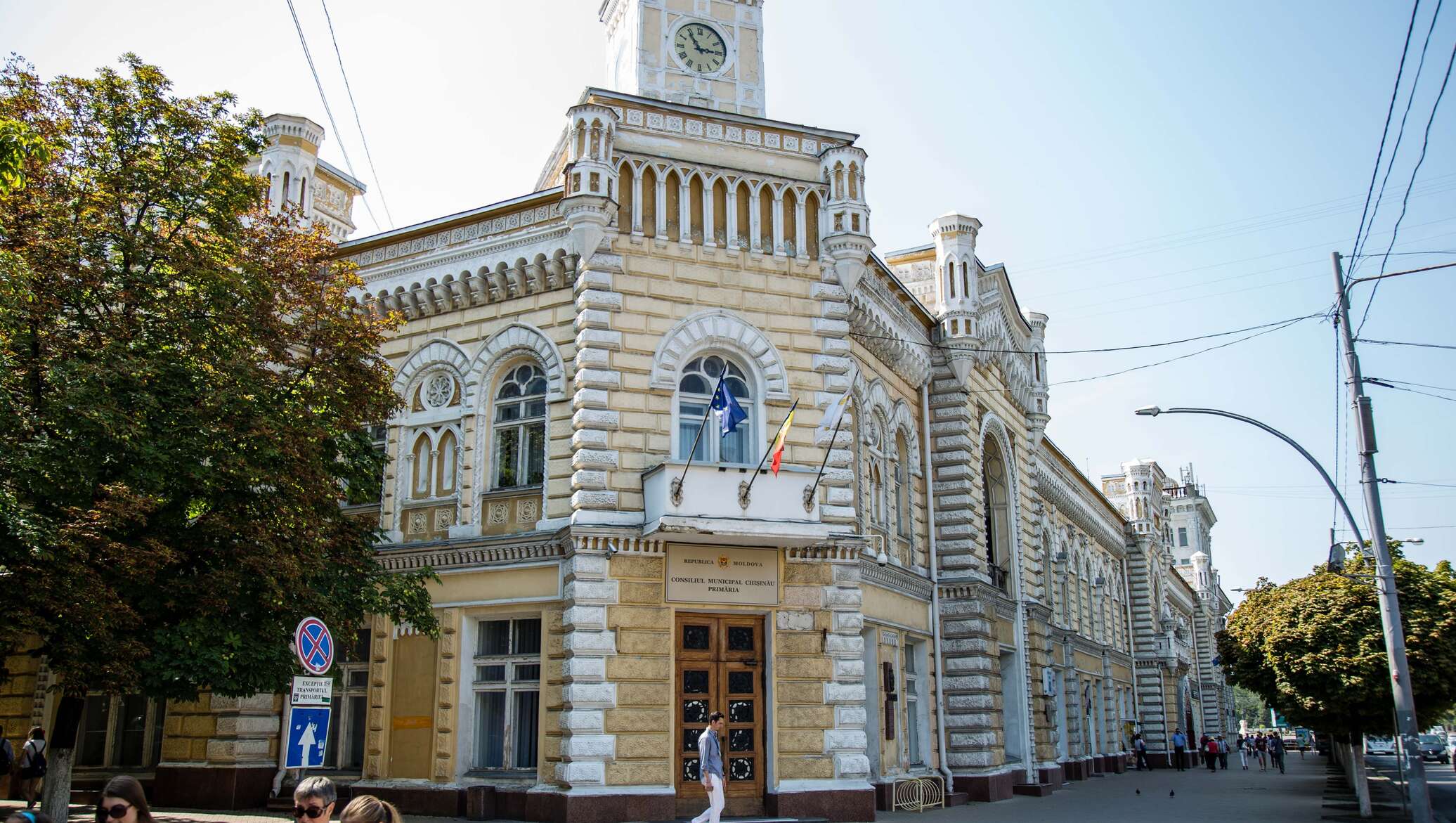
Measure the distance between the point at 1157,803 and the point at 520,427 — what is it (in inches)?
703

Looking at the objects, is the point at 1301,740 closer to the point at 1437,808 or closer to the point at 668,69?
the point at 1437,808

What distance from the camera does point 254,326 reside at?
16.7m

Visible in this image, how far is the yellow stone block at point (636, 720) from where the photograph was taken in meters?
18.9

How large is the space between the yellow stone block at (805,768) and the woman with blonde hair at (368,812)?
1460 centimetres

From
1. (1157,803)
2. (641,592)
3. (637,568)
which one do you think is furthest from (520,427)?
(1157,803)

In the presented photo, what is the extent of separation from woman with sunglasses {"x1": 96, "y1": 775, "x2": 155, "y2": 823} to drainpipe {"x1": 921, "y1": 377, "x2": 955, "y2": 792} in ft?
69.7

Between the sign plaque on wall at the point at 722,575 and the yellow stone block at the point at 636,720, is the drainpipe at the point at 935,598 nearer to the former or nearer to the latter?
the sign plaque on wall at the point at 722,575

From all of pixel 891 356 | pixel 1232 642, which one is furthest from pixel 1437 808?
pixel 891 356

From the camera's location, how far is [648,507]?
1966 centimetres

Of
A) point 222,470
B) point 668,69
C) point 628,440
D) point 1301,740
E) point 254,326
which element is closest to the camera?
point 222,470

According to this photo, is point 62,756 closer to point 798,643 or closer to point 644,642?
point 644,642

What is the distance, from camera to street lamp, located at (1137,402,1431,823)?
16.8 meters

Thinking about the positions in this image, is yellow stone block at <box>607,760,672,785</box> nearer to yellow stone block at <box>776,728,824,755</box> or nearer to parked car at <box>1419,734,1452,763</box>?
yellow stone block at <box>776,728,824,755</box>

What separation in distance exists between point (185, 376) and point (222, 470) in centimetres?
137
